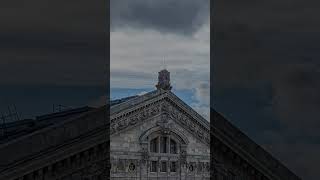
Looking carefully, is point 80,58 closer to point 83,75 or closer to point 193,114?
point 83,75

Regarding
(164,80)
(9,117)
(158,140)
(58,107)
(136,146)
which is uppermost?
(164,80)

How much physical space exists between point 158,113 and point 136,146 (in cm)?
67

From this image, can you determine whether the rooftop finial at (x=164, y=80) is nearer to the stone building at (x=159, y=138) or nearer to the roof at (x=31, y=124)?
the stone building at (x=159, y=138)

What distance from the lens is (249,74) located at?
9.23m

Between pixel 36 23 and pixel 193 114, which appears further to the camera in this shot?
pixel 193 114

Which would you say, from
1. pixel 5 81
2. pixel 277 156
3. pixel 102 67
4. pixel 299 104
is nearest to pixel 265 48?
pixel 299 104

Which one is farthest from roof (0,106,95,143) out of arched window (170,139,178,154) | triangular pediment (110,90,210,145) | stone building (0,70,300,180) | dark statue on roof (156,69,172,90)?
arched window (170,139,178,154)

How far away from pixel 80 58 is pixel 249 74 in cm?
232

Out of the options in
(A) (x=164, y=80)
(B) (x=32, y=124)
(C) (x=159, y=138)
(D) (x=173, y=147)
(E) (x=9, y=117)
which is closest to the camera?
(B) (x=32, y=124)

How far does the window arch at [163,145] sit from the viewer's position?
10.4 m

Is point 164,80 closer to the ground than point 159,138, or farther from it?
farther from it

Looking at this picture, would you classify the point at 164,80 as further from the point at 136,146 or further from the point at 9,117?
the point at 9,117

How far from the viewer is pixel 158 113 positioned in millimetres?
10453

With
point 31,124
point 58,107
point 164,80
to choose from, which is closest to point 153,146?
point 164,80
